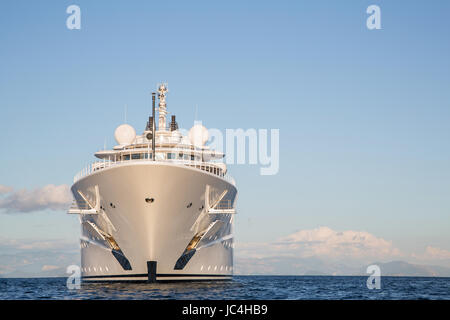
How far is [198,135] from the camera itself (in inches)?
1820

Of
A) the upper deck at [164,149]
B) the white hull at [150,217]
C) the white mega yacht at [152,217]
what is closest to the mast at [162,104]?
the upper deck at [164,149]

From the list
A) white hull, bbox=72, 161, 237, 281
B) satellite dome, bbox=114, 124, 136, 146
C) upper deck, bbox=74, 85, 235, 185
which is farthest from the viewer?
satellite dome, bbox=114, 124, 136, 146

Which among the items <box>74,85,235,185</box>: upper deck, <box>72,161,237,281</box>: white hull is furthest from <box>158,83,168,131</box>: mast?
<box>72,161,237,281</box>: white hull

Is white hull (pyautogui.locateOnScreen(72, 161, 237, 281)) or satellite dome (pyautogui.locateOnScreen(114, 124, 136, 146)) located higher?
satellite dome (pyautogui.locateOnScreen(114, 124, 136, 146))

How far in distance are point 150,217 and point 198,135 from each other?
14872 millimetres

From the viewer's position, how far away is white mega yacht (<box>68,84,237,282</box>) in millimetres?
32438

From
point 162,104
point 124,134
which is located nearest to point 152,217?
point 124,134

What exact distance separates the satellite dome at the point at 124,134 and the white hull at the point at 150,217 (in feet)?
28.9

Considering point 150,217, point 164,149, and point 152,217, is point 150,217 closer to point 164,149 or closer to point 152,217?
point 152,217

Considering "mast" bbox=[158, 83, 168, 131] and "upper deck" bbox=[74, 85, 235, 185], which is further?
"mast" bbox=[158, 83, 168, 131]

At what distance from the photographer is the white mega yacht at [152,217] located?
106 feet

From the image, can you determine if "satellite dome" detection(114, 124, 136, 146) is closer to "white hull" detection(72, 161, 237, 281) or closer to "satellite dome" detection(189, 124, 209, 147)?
"satellite dome" detection(189, 124, 209, 147)
